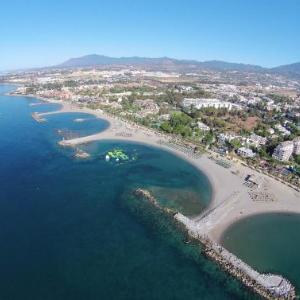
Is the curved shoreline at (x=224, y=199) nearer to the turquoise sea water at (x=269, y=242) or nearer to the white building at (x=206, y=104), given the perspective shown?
the turquoise sea water at (x=269, y=242)

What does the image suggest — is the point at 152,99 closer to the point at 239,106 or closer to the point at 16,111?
the point at 239,106

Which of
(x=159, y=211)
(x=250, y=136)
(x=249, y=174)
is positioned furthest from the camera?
(x=250, y=136)

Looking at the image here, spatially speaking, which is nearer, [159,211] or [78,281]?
[78,281]

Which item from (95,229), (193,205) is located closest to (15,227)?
(95,229)

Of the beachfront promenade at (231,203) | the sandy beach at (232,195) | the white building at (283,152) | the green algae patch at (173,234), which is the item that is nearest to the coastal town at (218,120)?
the white building at (283,152)

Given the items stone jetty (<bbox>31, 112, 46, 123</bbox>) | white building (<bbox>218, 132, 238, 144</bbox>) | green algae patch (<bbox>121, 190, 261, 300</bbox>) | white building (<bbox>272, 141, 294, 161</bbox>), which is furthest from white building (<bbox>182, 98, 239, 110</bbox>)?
green algae patch (<bbox>121, 190, 261, 300</bbox>)

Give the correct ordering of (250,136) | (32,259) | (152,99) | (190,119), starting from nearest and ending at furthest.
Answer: (32,259) → (250,136) → (190,119) → (152,99)
